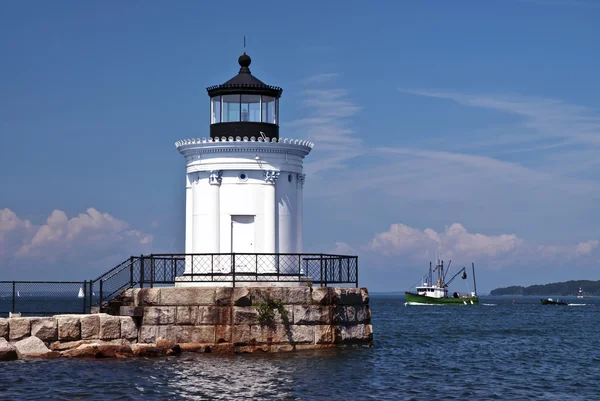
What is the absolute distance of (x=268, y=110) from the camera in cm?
2959

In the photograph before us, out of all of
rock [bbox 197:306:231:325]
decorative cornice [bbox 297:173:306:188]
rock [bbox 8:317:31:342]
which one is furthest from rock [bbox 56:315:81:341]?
decorative cornice [bbox 297:173:306:188]

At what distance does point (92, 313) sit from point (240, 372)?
254 inches

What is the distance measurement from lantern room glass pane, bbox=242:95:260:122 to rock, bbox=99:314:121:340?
25.5ft

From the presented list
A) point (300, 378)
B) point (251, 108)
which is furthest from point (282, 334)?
point (251, 108)

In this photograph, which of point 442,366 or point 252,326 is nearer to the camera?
point 252,326

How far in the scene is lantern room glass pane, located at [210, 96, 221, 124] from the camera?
29.6 meters

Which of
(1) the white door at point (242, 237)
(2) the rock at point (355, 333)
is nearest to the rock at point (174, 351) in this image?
(1) the white door at point (242, 237)

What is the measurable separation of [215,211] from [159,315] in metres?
4.18

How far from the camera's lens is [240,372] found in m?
23.1

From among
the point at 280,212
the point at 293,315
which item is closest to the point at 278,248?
the point at 280,212

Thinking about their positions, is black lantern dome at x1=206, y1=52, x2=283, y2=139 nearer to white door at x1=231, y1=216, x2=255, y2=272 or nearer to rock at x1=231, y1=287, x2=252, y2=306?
white door at x1=231, y1=216, x2=255, y2=272

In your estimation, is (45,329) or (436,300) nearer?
(45,329)

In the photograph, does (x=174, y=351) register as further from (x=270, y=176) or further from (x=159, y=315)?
(x=270, y=176)

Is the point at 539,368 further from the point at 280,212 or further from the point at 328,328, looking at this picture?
the point at 280,212
